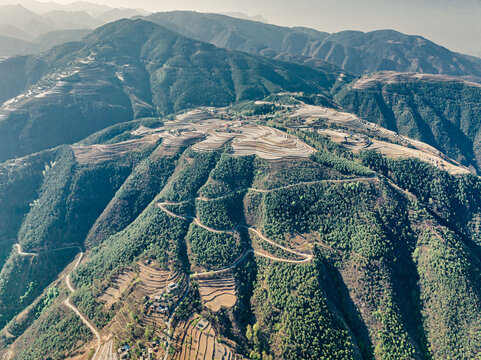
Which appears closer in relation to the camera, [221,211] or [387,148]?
[221,211]

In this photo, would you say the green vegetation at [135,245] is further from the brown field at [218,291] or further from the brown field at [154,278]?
the brown field at [218,291]

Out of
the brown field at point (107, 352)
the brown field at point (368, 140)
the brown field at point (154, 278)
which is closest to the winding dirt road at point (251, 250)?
the brown field at point (154, 278)

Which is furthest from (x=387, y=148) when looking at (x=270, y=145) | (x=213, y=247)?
(x=213, y=247)

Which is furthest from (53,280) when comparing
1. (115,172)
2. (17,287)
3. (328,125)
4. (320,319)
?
(328,125)

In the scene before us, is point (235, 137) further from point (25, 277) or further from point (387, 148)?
point (25, 277)

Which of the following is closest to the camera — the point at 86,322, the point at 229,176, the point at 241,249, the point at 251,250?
the point at 86,322

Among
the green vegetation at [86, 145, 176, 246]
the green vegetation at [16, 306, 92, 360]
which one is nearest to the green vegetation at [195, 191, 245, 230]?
the green vegetation at [86, 145, 176, 246]

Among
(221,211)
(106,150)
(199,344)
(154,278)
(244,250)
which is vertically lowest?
(199,344)
